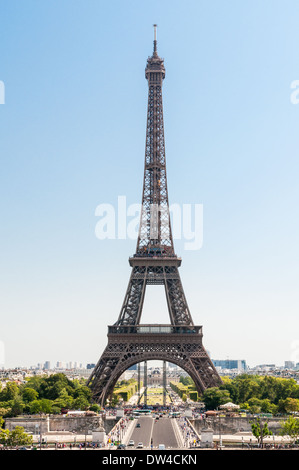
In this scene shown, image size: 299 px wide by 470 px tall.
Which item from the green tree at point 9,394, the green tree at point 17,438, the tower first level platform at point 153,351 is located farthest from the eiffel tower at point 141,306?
the green tree at point 17,438

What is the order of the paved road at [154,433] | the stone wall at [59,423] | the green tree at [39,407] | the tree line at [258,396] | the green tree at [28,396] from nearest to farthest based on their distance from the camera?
1. the paved road at [154,433]
2. the stone wall at [59,423]
3. the green tree at [39,407]
4. the tree line at [258,396]
5. the green tree at [28,396]

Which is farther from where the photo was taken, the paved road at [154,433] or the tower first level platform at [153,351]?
the tower first level platform at [153,351]

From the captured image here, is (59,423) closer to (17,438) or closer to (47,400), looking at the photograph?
(47,400)

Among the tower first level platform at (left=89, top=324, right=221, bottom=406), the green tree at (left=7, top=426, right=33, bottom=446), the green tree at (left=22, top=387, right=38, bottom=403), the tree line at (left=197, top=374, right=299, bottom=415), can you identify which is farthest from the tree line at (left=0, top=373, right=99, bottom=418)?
the green tree at (left=7, top=426, right=33, bottom=446)

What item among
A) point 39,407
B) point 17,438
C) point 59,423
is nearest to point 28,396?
point 39,407

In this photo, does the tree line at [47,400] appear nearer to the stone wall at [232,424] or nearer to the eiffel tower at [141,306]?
the eiffel tower at [141,306]
